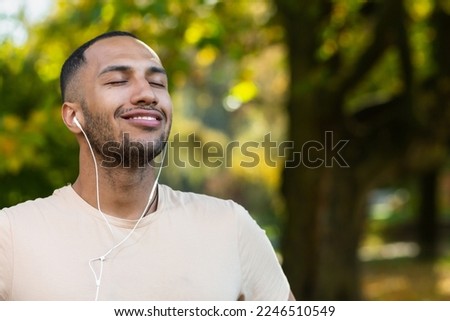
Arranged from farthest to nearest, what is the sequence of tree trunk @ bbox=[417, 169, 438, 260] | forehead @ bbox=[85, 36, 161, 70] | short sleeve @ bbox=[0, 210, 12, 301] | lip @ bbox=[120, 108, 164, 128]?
tree trunk @ bbox=[417, 169, 438, 260] → forehead @ bbox=[85, 36, 161, 70] → lip @ bbox=[120, 108, 164, 128] → short sleeve @ bbox=[0, 210, 12, 301]

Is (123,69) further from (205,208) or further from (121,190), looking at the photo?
(205,208)

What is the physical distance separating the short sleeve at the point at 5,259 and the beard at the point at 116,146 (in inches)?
14.3

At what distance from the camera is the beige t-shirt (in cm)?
227

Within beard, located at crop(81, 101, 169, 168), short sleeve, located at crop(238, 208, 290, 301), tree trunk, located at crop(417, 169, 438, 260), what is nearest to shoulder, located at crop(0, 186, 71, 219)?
Result: beard, located at crop(81, 101, 169, 168)

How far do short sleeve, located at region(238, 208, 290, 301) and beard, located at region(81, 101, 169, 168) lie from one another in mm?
329

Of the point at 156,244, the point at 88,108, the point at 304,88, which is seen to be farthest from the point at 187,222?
the point at 304,88

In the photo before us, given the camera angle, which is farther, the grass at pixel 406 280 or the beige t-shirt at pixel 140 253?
the grass at pixel 406 280

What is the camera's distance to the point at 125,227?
2.38 metres

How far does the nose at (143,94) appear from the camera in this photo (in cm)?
238

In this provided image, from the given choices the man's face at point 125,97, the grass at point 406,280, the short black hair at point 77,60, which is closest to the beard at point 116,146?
the man's face at point 125,97

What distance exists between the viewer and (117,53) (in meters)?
2.47

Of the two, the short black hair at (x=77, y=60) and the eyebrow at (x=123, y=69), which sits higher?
the short black hair at (x=77, y=60)

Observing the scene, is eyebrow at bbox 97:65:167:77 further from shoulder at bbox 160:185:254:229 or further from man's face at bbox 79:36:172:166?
shoulder at bbox 160:185:254:229

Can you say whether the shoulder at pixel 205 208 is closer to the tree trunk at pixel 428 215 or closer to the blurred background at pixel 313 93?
the blurred background at pixel 313 93
